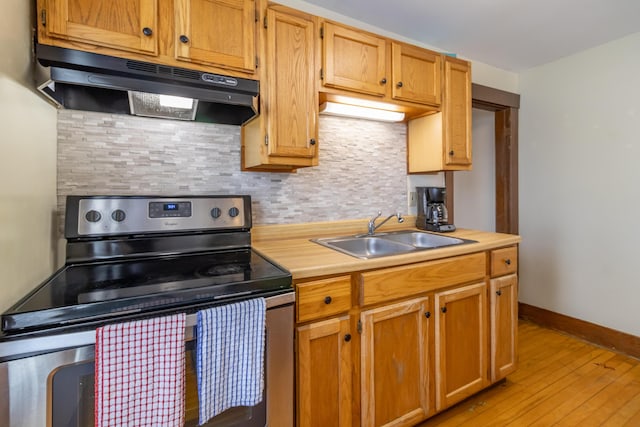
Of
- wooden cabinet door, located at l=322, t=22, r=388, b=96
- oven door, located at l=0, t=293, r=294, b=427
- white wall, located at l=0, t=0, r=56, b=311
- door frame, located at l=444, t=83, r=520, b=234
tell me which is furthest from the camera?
door frame, located at l=444, t=83, r=520, b=234

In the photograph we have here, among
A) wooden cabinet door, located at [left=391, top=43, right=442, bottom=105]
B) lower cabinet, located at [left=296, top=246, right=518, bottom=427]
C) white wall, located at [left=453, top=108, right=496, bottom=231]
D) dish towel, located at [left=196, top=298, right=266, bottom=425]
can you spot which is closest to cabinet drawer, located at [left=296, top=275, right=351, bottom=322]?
lower cabinet, located at [left=296, top=246, right=518, bottom=427]

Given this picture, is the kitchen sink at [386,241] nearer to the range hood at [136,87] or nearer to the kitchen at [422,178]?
the kitchen at [422,178]

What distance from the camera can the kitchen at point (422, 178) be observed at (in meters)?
0.95

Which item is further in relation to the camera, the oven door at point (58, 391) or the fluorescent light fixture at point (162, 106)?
the fluorescent light fixture at point (162, 106)

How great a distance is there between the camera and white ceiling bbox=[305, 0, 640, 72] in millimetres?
1813

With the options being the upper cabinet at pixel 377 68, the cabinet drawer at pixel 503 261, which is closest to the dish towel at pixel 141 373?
the upper cabinet at pixel 377 68

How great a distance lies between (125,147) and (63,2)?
56 centimetres

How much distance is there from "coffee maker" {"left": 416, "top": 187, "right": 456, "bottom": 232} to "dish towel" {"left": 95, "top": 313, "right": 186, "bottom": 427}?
169 centimetres

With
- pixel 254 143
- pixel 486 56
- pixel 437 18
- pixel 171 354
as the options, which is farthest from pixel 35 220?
pixel 486 56

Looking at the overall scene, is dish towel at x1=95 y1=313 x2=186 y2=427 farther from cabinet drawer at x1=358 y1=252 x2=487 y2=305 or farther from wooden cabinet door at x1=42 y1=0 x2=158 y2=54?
wooden cabinet door at x1=42 y1=0 x2=158 y2=54

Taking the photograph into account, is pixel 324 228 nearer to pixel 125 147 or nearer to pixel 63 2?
pixel 125 147

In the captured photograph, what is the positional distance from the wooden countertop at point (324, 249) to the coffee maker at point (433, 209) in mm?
106

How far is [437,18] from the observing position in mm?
1959

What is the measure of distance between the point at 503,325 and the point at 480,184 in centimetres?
194
